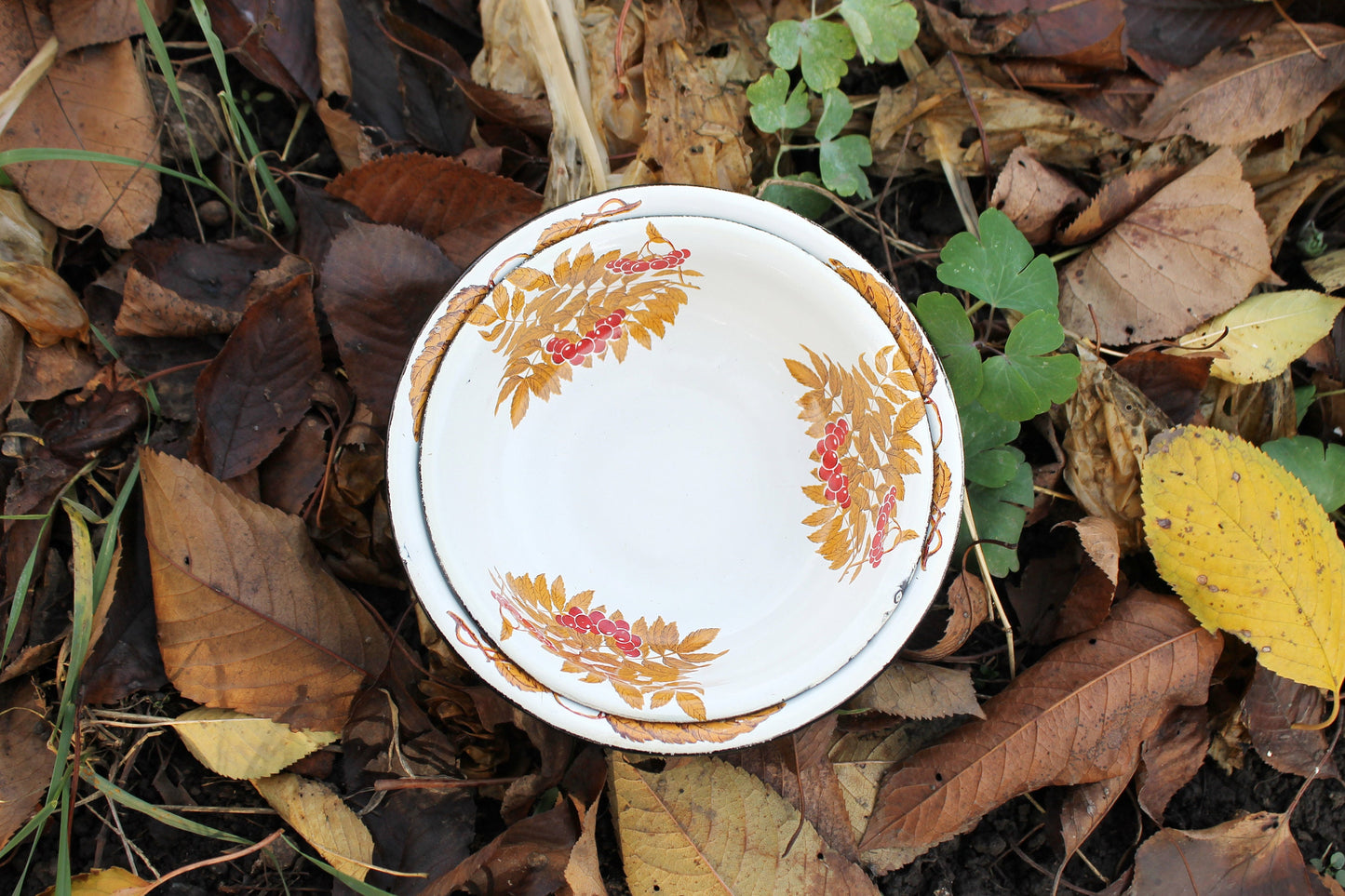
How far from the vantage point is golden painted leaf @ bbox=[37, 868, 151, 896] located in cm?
127

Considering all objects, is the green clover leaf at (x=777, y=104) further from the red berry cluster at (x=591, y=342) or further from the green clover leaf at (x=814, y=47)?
the red berry cluster at (x=591, y=342)

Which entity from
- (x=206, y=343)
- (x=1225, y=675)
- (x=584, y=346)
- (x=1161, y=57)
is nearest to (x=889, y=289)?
(x=584, y=346)

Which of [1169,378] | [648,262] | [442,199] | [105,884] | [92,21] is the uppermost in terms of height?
[92,21]

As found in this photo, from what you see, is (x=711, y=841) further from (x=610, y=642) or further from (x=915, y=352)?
(x=915, y=352)

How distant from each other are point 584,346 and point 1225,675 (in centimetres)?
126

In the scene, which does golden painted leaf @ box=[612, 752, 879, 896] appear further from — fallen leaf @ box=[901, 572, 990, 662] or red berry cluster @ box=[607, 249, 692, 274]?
red berry cluster @ box=[607, 249, 692, 274]

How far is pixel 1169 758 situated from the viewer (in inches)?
55.6

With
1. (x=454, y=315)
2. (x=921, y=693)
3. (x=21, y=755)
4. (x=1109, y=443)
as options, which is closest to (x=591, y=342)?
(x=454, y=315)

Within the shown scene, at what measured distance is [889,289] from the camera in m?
1.21

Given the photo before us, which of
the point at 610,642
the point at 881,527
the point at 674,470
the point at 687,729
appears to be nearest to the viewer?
the point at 687,729

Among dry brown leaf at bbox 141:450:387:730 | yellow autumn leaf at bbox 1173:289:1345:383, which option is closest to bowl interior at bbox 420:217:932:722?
dry brown leaf at bbox 141:450:387:730

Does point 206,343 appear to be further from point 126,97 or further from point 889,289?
point 889,289

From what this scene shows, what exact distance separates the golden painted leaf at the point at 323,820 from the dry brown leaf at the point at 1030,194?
151 centimetres

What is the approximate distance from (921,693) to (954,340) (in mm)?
587
